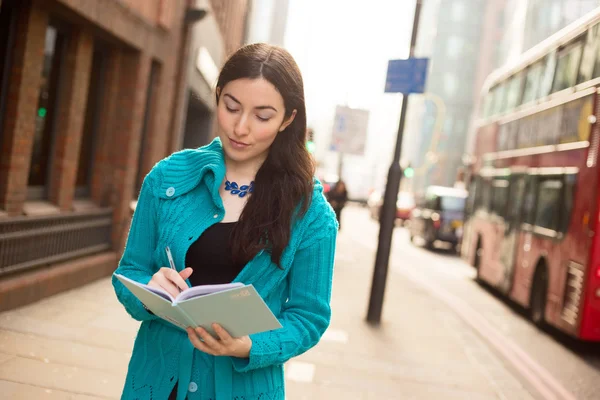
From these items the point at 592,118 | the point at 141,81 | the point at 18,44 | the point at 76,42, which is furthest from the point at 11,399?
the point at 592,118

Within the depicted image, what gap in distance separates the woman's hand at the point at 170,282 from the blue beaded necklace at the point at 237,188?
35 centimetres

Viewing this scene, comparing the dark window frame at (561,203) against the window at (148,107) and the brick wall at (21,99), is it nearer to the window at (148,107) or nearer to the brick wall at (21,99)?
the window at (148,107)

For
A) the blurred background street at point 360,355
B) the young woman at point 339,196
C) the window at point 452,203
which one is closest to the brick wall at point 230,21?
the young woman at point 339,196

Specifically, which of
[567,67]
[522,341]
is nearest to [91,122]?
[522,341]

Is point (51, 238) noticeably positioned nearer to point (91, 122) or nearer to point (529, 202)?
point (91, 122)

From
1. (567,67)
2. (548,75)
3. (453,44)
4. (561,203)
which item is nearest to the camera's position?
(561,203)

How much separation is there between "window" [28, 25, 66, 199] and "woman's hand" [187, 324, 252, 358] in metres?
6.01

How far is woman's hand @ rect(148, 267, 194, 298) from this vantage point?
1.79 m

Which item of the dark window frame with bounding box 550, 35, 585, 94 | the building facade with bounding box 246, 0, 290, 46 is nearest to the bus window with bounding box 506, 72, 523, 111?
the dark window frame with bounding box 550, 35, 585, 94

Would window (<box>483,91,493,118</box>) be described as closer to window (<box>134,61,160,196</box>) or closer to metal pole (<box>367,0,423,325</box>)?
metal pole (<box>367,0,423,325</box>)

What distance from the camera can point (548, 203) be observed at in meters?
10.0

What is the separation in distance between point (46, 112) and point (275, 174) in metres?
6.06

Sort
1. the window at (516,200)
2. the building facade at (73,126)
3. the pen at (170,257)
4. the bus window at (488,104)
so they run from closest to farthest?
the pen at (170,257) → the building facade at (73,126) → the window at (516,200) → the bus window at (488,104)

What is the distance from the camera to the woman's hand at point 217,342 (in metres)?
1.76
